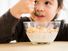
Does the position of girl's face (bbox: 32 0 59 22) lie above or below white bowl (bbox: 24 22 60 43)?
above

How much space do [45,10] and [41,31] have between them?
212 mm

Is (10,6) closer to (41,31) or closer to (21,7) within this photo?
(21,7)

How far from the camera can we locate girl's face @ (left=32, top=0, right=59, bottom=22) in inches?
45.2

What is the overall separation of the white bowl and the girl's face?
0.14m

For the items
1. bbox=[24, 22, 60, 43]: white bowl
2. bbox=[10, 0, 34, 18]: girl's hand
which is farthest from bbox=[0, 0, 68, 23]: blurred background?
bbox=[24, 22, 60, 43]: white bowl

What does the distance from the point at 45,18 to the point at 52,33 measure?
18 cm

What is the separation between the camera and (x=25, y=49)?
0.88 metres

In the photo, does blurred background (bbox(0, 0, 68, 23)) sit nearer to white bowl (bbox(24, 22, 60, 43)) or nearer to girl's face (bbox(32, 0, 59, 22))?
girl's face (bbox(32, 0, 59, 22))

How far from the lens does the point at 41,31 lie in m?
0.99

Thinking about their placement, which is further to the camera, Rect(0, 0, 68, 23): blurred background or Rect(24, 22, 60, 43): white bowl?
Rect(0, 0, 68, 23): blurred background

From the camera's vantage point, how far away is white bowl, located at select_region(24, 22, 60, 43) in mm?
987

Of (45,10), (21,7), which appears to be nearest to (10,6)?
(21,7)

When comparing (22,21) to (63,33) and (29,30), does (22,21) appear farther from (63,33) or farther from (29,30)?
(63,33)

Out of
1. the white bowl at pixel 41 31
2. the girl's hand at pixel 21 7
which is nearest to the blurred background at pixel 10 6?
the girl's hand at pixel 21 7
